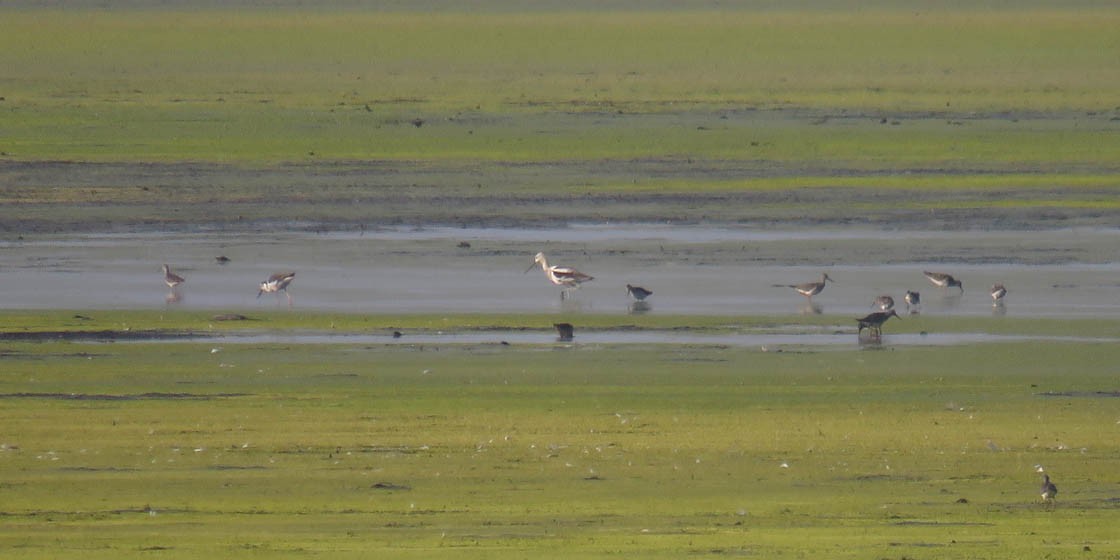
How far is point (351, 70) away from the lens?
4831 cm

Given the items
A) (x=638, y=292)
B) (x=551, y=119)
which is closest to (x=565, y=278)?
(x=638, y=292)

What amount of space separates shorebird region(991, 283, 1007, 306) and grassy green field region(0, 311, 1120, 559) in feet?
3.85

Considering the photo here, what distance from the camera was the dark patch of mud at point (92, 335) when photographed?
1492 cm

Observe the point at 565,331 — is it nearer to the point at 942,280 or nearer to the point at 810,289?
the point at 810,289

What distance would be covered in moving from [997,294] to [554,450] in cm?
651

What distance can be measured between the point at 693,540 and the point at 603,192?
54.1 ft

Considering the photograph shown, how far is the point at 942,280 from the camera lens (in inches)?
679

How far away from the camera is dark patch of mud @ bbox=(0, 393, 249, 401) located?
12.8 m

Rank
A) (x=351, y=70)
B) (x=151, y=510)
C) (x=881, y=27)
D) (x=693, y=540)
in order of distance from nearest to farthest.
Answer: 1. (x=693, y=540)
2. (x=151, y=510)
3. (x=351, y=70)
4. (x=881, y=27)

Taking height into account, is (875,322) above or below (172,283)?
below

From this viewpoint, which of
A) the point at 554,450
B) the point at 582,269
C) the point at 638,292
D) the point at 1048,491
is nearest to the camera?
the point at 1048,491

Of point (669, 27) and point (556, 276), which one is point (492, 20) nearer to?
point (669, 27)

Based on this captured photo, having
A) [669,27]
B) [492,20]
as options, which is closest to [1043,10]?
[669,27]

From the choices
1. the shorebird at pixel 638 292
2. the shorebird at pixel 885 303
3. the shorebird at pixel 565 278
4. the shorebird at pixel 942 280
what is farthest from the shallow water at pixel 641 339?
the shorebird at pixel 942 280
